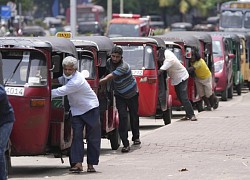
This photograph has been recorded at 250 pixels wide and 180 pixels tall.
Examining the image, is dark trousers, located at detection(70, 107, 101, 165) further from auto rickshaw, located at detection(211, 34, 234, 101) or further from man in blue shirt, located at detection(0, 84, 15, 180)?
auto rickshaw, located at detection(211, 34, 234, 101)

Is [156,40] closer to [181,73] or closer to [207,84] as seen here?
[181,73]

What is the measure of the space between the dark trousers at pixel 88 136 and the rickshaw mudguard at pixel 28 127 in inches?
17.5

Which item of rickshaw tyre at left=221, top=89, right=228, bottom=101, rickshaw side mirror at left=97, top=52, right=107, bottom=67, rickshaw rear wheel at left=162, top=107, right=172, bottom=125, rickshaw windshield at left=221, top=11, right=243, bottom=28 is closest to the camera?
rickshaw side mirror at left=97, top=52, right=107, bottom=67

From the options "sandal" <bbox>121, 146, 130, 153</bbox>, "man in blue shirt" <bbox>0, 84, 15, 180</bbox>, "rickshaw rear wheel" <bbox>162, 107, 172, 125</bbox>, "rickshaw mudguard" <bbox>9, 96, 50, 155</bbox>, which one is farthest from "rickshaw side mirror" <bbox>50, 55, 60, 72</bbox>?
"rickshaw rear wheel" <bbox>162, 107, 172, 125</bbox>

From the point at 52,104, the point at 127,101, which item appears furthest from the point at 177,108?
the point at 52,104

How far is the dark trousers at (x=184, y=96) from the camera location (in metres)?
20.9

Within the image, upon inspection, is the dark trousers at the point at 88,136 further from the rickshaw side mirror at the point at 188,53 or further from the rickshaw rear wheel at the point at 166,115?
the rickshaw side mirror at the point at 188,53

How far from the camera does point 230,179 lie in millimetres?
11695

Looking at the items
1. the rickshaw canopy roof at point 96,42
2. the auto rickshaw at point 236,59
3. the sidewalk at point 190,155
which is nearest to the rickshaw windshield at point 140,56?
the sidewalk at point 190,155

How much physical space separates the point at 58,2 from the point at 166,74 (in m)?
95.2

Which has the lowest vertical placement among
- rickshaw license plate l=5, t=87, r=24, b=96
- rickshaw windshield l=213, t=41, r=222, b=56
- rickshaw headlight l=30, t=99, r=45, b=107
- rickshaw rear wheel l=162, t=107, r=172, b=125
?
rickshaw rear wheel l=162, t=107, r=172, b=125

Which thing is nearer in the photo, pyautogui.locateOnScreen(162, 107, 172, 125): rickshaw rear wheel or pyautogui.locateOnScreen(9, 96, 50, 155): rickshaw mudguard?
pyautogui.locateOnScreen(9, 96, 50, 155): rickshaw mudguard

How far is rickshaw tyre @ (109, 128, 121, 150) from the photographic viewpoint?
15805 millimetres

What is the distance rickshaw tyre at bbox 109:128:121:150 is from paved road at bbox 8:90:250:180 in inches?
8.1
